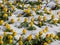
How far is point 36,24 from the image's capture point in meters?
7.19

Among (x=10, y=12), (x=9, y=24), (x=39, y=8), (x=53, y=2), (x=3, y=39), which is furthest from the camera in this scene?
(x=53, y=2)

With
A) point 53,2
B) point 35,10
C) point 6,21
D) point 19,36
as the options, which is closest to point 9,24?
point 6,21

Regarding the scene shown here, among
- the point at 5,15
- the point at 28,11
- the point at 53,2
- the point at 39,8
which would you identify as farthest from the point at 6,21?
the point at 53,2

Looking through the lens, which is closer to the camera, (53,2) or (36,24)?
(36,24)

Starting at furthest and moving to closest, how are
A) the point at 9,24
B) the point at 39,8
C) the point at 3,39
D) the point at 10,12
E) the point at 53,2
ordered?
the point at 53,2
the point at 39,8
the point at 10,12
the point at 9,24
the point at 3,39

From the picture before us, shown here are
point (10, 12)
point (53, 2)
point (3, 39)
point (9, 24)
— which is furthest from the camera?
point (53, 2)

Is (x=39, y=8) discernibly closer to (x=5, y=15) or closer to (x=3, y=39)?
(x=5, y=15)

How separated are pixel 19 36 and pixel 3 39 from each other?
20.9 inches

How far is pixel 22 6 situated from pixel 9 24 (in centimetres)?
164

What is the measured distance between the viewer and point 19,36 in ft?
20.6

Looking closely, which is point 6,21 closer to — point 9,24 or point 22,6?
point 9,24

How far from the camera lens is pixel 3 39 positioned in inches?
239

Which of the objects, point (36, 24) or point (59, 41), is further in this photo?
point (36, 24)

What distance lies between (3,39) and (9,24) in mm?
1050
